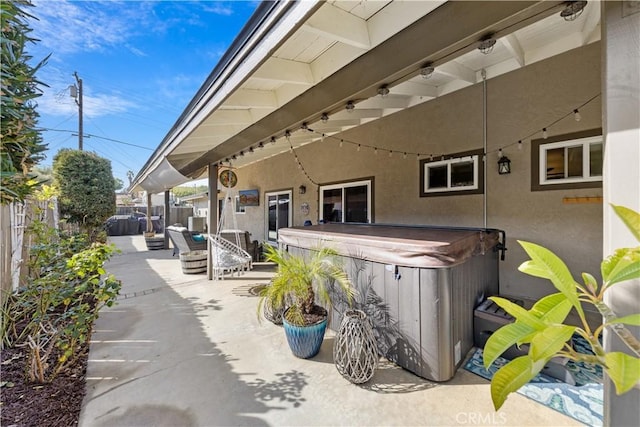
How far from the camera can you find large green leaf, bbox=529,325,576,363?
84 cm

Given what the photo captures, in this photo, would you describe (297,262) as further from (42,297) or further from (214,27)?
(214,27)

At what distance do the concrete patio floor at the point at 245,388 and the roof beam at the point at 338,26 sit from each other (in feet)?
9.31

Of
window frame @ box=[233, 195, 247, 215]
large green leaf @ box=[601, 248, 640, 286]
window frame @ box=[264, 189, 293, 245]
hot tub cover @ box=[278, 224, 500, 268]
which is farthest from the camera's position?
window frame @ box=[233, 195, 247, 215]

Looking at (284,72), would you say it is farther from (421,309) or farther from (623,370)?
(623,370)

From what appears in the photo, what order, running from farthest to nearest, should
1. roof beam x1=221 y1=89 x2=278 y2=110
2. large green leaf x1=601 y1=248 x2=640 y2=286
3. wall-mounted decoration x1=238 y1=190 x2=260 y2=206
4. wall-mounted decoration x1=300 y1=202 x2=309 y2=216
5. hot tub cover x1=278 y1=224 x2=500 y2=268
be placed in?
wall-mounted decoration x1=238 y1=190 x2=260 y2=206 < wall-mounted decoration x1=300 y1=202 x2=309 y2=216 < roof beam x1=221 y1=89 x2=278 y2=110 < hot tub cover x1=278 y1=224 x2=500 y2=268 < large green leaf x1=601 y1=248 x2=640 y2=286

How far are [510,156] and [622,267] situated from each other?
354cm

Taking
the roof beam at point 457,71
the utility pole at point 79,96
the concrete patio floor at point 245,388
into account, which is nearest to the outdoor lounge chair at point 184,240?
the concrete patio floor at point 245,388

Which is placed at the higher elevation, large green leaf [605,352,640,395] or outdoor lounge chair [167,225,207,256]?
large green leaf [605,352,640,395]

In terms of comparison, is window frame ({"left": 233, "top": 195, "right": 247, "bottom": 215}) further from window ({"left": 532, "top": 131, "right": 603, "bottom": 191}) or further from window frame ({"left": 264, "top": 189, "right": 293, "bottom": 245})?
window ({"left": 532, "top": 131, "right": 603, "bottom": 191})

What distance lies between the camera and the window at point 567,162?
324 cm

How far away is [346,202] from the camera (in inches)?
249

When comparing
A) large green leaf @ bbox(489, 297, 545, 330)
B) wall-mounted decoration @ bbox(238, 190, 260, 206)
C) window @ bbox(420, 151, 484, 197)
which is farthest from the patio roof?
wall-mounted decoration @ bbox(238, 190, 260, 206)

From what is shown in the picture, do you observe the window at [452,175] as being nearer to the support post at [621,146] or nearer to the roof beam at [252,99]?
the roof beam at [252,99]

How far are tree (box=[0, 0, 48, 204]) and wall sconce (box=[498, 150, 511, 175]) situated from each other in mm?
5053
